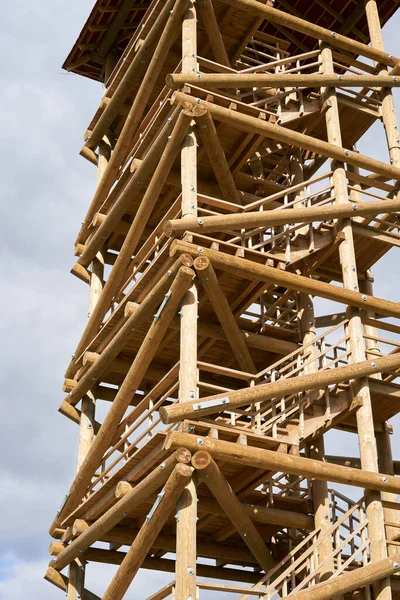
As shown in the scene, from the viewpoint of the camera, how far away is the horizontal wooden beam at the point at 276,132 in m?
17.1

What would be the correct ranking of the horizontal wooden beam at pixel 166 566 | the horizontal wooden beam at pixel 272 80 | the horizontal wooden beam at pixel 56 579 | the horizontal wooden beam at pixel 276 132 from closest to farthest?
the horizontal wooden beam at pixel 276 132 < the horizontal wooden beam at pixel 272 80 < the horizontal wooden beam at pixel 166 566 < the horizontal wooden beam at pixel 56 579

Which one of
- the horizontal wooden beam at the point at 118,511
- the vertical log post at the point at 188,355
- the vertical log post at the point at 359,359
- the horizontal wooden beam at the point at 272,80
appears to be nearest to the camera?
the vertical log post at the point at 188,355

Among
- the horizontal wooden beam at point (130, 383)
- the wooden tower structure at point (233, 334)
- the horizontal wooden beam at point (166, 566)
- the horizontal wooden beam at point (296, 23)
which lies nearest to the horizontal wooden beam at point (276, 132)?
the wooden tower structure at point (233, 334)

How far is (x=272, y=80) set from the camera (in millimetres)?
18500

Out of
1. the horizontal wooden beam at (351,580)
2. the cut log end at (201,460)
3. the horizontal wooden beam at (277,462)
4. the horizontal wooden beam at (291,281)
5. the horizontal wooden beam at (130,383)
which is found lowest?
the horizontal wooden beam at (351,580)

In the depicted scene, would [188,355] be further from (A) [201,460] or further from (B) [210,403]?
(A) [201,460]

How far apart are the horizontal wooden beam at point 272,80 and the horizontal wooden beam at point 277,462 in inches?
273

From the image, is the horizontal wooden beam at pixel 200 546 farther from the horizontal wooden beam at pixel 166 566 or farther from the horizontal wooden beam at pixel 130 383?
the horizontal wooden beam at pixel 130 383

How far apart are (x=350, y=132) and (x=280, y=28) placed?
18.4 ft

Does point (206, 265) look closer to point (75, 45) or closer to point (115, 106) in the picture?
point (115, 106)

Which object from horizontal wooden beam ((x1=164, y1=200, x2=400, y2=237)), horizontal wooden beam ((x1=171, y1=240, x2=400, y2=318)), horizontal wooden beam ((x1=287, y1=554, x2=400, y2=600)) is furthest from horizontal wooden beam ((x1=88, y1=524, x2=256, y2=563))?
horizontal wooden beam ((x1=164, y1=200, x2=400, y2=237))

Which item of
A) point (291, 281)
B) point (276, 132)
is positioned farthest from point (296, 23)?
point (291, 281)

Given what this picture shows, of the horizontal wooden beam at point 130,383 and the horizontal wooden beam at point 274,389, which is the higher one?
the horizontal wooden beam at point 130,383

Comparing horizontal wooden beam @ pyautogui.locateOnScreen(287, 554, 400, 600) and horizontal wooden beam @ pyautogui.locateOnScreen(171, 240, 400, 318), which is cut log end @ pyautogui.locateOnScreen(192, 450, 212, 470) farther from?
horizontal wooden beam @ pyautogui.locateOnScreen(171, 240, 400, 318)
